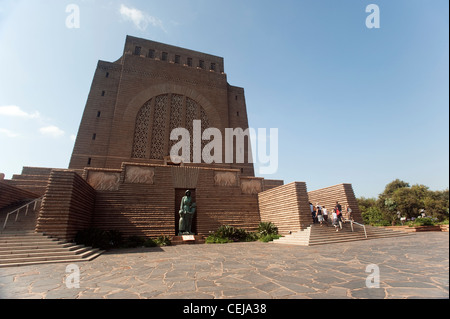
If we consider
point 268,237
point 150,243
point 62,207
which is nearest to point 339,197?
point 268,237

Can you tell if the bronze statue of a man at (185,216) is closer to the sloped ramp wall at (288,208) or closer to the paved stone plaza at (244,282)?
the sloped ramp wall at (288,208)

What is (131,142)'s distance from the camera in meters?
17.3

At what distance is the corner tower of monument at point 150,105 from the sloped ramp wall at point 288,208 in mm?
7839

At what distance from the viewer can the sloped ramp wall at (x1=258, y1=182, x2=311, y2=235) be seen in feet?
33.7

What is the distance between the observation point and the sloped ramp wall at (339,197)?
11.4m

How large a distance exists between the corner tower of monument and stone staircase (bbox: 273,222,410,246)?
10689mm

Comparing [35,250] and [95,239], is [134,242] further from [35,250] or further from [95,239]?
[35,250]

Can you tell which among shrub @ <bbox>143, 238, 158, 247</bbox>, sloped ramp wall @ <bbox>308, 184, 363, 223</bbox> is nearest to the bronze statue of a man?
shrub @ <bbox>143, 238, 158, 247</bbox>

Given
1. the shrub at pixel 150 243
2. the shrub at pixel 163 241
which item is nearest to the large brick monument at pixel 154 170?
the shrub at pixel 163 241

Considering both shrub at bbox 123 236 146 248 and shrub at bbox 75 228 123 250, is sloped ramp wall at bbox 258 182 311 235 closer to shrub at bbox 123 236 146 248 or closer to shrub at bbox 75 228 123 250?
shrub at bbox 123 236 146 248

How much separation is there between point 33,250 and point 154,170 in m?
6.69

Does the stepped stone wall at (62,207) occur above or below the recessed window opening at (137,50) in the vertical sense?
below

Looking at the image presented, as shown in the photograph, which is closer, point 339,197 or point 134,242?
point 134,242

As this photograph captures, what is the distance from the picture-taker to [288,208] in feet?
36.0
